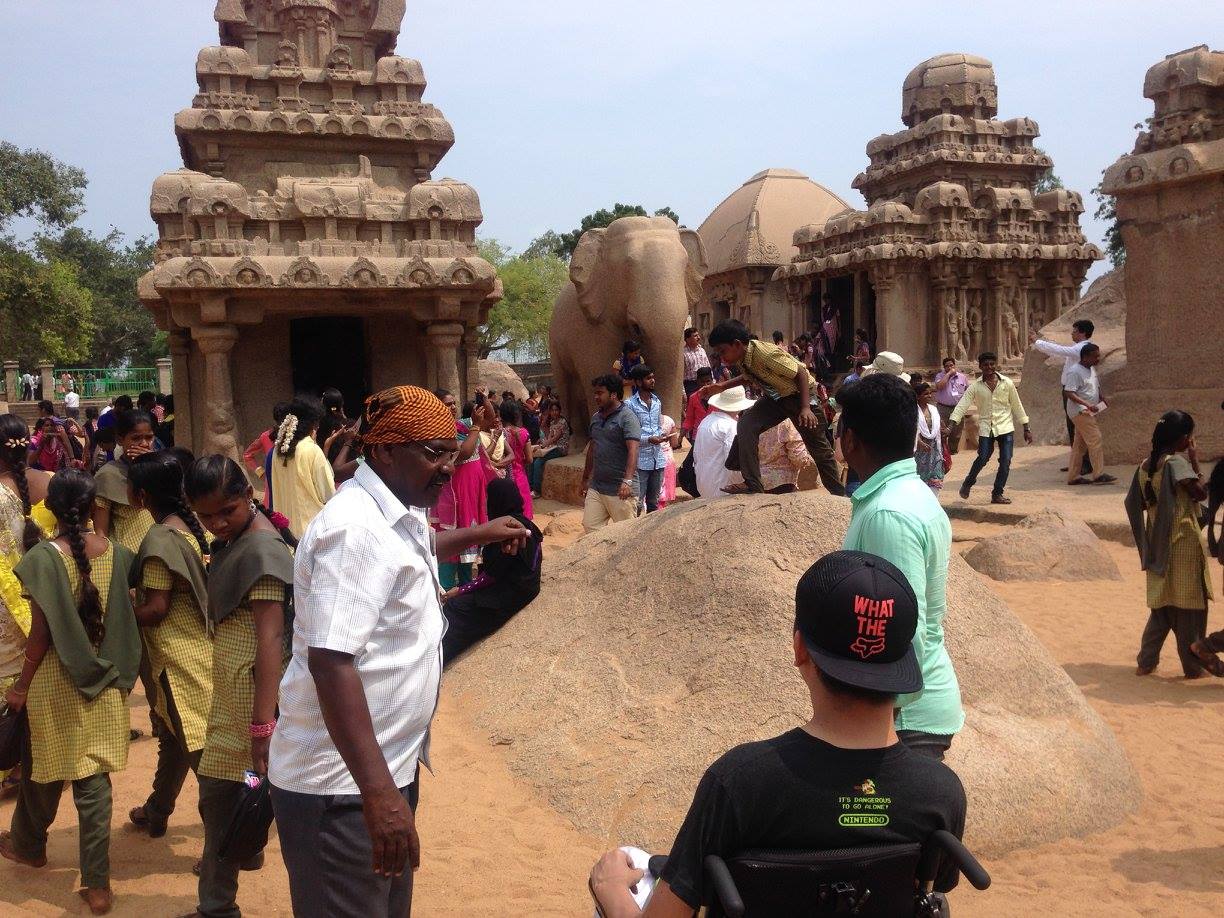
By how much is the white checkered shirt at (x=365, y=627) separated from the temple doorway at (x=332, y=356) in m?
11.5

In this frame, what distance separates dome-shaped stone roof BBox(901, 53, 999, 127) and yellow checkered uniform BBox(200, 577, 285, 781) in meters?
22.8

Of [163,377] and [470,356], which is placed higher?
[163,377]

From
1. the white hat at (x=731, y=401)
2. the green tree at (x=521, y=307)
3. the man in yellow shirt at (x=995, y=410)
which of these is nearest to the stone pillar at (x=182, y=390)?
the white hat at (x=731, y=401)

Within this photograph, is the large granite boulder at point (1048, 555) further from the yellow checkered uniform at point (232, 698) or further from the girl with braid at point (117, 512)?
the yellow checkered uniform at point (232, 698)

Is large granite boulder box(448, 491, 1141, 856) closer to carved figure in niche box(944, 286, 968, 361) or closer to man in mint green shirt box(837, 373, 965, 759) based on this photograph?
man in mint green shirt box(837, 373, 965, 759)

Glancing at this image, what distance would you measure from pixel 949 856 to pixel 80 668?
3197 mm

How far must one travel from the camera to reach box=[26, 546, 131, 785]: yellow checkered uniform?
3.84 m

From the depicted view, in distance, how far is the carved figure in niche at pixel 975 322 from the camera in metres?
21.9

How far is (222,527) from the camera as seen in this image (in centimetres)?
354

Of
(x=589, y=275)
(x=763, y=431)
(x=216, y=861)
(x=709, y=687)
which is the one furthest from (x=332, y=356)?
(x=216, y=861)

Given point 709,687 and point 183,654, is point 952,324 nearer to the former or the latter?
point 709,687

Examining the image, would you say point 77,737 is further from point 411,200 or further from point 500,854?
point 411,200

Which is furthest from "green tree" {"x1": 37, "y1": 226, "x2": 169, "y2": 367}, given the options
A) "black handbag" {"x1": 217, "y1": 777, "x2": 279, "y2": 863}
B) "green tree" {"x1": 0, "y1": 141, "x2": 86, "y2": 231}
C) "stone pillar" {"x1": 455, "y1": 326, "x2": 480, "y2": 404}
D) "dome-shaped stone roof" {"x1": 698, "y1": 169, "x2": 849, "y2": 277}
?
"black handbag" {"x1": 217, "y1": 777, "x2": 279, "y2": 863}

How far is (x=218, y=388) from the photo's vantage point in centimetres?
1201
